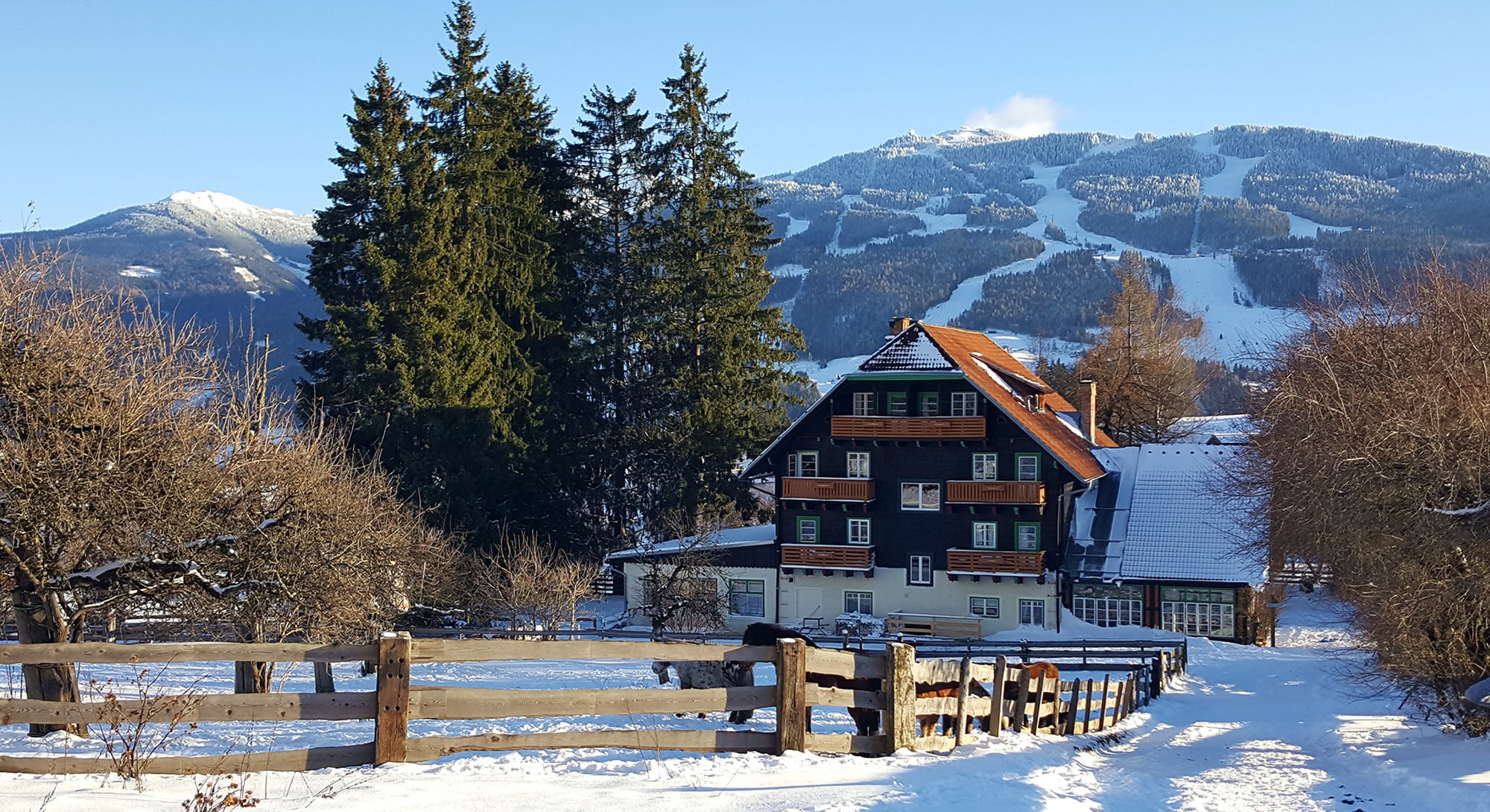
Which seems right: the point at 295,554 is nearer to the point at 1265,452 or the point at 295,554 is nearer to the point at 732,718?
the point at 732,718

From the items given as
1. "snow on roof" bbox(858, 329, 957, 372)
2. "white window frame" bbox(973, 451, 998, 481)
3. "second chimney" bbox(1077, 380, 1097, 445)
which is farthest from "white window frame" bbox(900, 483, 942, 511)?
"second chimney" bbox(1077, 380, 1097, 445)

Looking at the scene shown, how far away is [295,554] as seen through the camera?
16172 mm

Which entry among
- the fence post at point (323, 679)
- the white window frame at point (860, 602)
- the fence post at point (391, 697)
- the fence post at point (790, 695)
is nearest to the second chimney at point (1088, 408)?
the white window frame at point (860, 602)

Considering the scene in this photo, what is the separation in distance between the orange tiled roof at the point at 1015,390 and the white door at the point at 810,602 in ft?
32.2

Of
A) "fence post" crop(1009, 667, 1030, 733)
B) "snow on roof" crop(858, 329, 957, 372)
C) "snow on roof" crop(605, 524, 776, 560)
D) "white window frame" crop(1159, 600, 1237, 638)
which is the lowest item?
"white window frame" crop(1159, 600, 1237, 638)

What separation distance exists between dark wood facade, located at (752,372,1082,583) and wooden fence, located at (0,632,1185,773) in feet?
96.9

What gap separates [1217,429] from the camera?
116m

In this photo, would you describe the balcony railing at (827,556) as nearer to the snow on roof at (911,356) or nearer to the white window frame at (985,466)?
the white window frame at (985,466)

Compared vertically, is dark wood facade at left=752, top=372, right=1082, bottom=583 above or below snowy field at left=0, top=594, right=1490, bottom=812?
above

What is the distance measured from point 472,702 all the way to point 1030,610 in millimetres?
33898

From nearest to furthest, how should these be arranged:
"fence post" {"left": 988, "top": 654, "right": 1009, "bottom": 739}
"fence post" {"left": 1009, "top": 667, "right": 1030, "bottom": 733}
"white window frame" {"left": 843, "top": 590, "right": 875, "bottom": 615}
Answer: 1. "fence post" {"left": 988, "top": 654, "right": 1009, "bottom": 739}
2. "fence post" {"left": 1009, "top": 667, "right": 1030, "bottom": 733}
3. "white window frame" {"left": 843, "top": 590, "right": 875, "bottom": 615}

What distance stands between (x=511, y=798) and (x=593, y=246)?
43.1 meters

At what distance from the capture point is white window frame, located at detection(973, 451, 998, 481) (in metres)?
41.6

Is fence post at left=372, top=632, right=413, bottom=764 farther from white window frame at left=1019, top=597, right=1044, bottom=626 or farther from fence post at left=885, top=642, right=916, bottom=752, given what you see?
white window frame at left=1019, top=597, right=1044, bottom=626
